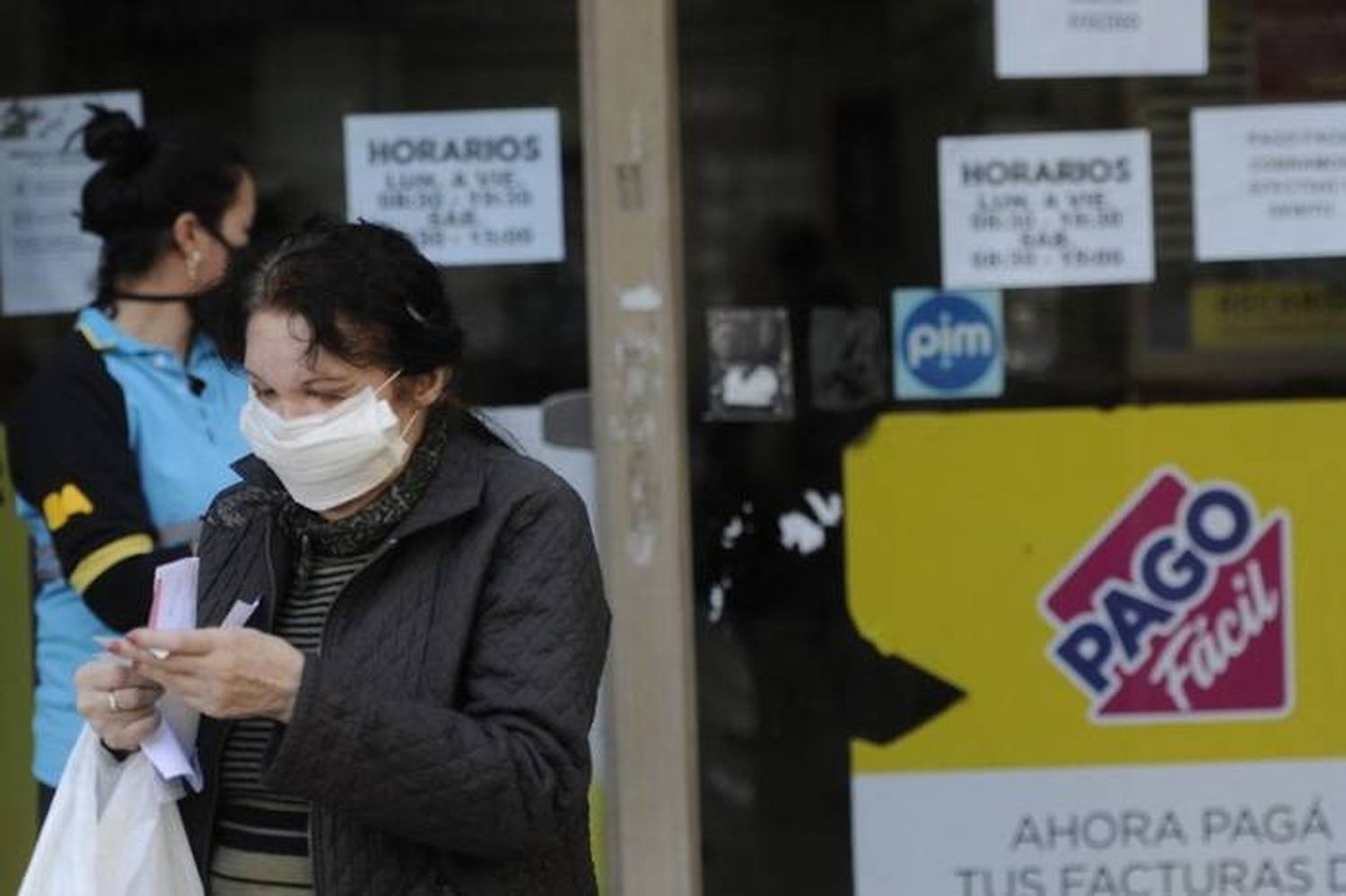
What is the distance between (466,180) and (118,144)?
43.5 inches

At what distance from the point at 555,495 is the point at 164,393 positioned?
1305mm

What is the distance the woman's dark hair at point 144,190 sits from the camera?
3658 mm

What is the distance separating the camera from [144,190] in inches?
144

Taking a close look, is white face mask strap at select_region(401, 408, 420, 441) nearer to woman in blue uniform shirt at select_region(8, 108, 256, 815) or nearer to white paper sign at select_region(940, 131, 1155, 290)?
woman in blue uniform shirt at select_region(8, 108, 256, 815)

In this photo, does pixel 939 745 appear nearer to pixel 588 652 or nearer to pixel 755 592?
pixel 755 592

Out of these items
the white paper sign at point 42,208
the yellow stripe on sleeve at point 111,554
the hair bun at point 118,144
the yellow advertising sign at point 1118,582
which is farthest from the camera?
the white paper sign at point 42,208

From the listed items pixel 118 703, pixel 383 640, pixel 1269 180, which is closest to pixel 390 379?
pixel 383 640

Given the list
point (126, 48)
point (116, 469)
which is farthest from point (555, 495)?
point (126, 48)

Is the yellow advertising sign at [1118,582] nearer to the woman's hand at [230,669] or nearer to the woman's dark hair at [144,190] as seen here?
the woman's dark hair at [144,190]

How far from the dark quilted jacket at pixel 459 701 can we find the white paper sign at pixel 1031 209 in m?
2.22

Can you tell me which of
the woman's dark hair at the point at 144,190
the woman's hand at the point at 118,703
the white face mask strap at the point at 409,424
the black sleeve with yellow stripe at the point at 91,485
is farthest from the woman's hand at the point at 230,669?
the woman's dark hair at the point at 144,190

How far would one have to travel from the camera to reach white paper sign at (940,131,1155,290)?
4.61 metres

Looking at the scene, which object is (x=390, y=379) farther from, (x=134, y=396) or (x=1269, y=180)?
(x=1269, y=180)

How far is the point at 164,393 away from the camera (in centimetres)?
363
